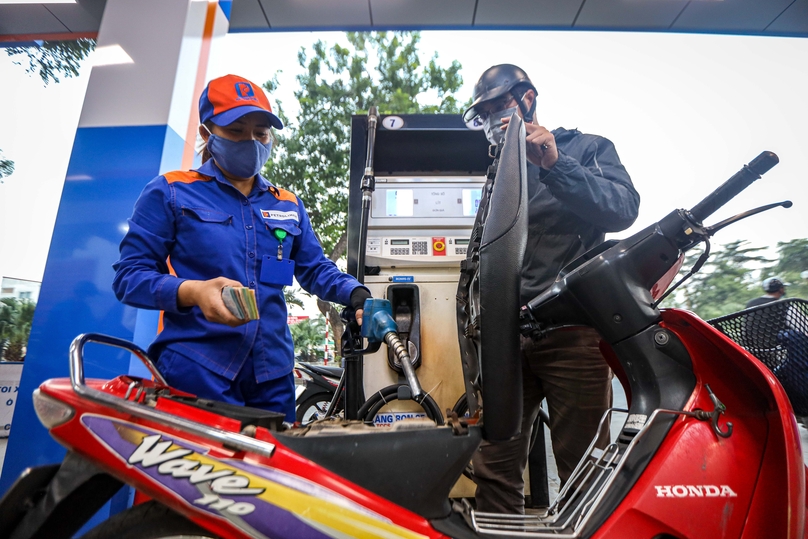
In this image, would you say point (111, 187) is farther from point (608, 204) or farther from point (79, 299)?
point (608, 204)

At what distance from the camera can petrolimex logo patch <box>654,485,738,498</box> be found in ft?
2.33

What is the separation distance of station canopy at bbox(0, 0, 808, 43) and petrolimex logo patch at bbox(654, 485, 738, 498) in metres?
4.03

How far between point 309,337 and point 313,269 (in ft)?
26.2

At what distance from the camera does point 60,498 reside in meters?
0.69

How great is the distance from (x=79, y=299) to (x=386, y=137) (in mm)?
1864

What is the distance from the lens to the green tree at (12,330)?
362 centimetres

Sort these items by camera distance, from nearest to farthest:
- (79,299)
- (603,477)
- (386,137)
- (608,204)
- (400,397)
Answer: (603,477) → (608,204) → (400,397) → (79,299) → (386,137)

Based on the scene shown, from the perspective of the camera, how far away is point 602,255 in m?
0.87

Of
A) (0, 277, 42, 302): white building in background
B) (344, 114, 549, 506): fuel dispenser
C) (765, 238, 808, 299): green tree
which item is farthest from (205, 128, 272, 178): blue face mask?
(765, 238, 808, 299): green tree

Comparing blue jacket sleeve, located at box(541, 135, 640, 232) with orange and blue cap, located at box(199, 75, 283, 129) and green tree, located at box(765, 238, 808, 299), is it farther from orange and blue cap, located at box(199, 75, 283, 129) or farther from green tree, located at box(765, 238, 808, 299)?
green tree, located at box(765, 238, 808, 299)

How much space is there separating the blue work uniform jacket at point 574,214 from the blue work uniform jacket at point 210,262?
2.00ft

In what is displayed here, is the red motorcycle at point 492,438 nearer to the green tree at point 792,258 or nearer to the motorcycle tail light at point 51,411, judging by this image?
the motorcycle tail light at point 51,411

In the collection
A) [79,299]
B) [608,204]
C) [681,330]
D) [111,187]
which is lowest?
[681,330]

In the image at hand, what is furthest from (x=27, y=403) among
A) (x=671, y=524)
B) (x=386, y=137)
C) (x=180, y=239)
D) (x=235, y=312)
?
(x=671, y=524)
